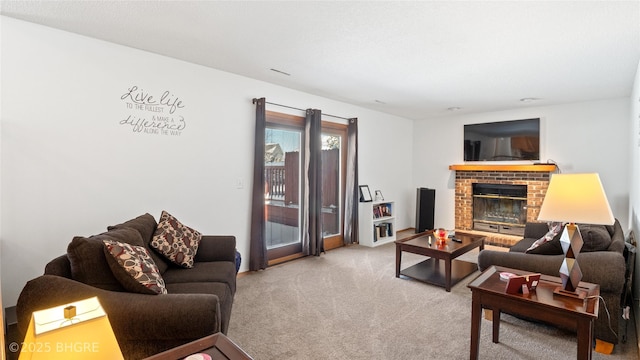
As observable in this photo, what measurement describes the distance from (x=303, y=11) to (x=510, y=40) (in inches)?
72.1

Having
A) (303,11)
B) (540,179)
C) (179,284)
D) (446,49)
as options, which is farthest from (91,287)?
(540,179)

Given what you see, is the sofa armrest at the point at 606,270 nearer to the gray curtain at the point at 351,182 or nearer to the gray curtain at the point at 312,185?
the gray curtain at the point at 312,185

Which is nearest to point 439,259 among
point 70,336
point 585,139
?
point 585,139

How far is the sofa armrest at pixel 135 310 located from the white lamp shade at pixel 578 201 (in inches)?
81.2

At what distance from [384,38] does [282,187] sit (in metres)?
2.48

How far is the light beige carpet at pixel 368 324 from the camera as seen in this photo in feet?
7.70

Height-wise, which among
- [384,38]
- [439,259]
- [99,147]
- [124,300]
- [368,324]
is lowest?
[368,324]

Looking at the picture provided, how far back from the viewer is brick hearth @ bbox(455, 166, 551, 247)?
18.0 ft

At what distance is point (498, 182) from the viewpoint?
5.90 meters

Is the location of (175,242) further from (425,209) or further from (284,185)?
(425,209)

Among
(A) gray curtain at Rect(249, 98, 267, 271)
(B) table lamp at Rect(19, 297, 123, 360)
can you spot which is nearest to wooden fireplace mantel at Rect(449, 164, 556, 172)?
(A) gray curtain at Rect(249, 98, 267, 271)

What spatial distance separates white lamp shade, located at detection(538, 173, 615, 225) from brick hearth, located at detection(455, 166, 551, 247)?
13.1ft

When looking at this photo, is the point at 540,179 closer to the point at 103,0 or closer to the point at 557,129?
the point at 557,129

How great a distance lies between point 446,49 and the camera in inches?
121
